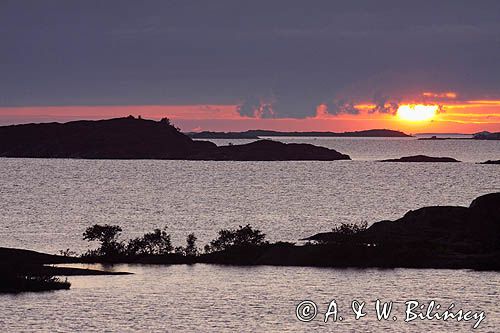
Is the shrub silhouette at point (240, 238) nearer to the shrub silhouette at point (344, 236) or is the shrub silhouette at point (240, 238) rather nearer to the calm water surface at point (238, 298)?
the calm water surface at point (238, 298)

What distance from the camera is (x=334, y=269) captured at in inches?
3189

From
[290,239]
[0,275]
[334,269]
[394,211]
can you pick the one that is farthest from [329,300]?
[394,211]

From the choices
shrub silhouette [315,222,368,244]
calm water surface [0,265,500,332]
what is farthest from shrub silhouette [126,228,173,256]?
shrub silhouette [315,222,368,244]

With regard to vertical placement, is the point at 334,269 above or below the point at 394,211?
below

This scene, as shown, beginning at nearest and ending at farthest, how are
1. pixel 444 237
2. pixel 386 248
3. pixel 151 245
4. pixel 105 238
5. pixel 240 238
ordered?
pixel 386 248 < pixel 105 238 < pixel 240 238 < pixel 444 237 < pixel 151 245

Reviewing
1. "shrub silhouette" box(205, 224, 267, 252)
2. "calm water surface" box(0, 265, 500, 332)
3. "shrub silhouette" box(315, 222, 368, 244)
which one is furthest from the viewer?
"shrub silhouette" box(205, 224, 267, 252)

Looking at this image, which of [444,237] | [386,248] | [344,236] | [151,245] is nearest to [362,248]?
[386,248]

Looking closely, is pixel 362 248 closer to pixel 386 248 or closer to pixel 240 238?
pixel 386 248

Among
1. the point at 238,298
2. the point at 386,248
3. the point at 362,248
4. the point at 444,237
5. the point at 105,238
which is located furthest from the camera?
the point at 444,237

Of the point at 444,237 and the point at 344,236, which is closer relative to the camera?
the point at 344,236

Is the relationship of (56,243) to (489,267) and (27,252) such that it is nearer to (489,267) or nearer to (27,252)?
(27,252)

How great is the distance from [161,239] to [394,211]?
71.1 m

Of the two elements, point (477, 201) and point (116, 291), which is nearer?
point (116, 291)

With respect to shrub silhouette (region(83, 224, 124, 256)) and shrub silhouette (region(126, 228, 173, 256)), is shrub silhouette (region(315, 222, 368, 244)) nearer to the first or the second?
shrub silhouette (region(126, 228, 173, 256))
